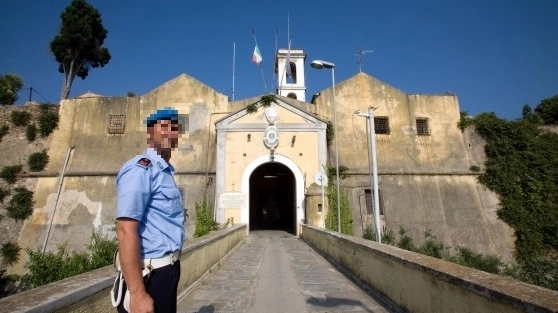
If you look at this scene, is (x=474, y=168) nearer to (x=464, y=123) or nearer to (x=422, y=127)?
(x=464, y=123)

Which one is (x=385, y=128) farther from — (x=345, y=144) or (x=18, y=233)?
(x=18, y=233)

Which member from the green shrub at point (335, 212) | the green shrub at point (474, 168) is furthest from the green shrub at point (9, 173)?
the green shrub at point (474, 168)

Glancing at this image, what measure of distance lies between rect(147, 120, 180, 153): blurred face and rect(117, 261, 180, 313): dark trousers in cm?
84

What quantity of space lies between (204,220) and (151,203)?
14.6 metres

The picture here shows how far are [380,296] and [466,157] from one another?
59.1ft

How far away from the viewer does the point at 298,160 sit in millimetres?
17828

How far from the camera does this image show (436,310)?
3291 millimetres

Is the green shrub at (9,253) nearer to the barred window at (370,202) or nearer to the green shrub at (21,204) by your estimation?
the green shrub at (21,204)

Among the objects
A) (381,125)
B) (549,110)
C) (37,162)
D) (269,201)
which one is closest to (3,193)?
(37,162)

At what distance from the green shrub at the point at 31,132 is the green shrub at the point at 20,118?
0.47 meters

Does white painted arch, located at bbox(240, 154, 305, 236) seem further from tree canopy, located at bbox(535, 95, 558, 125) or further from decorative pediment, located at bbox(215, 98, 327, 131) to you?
tree canopy, located at bbox(535, 95, 558, 125)

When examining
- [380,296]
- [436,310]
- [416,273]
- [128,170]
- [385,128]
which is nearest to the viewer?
[128,170]

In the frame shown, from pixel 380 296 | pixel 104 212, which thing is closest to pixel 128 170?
pixel 380 296

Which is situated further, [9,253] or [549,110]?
[549,110]
